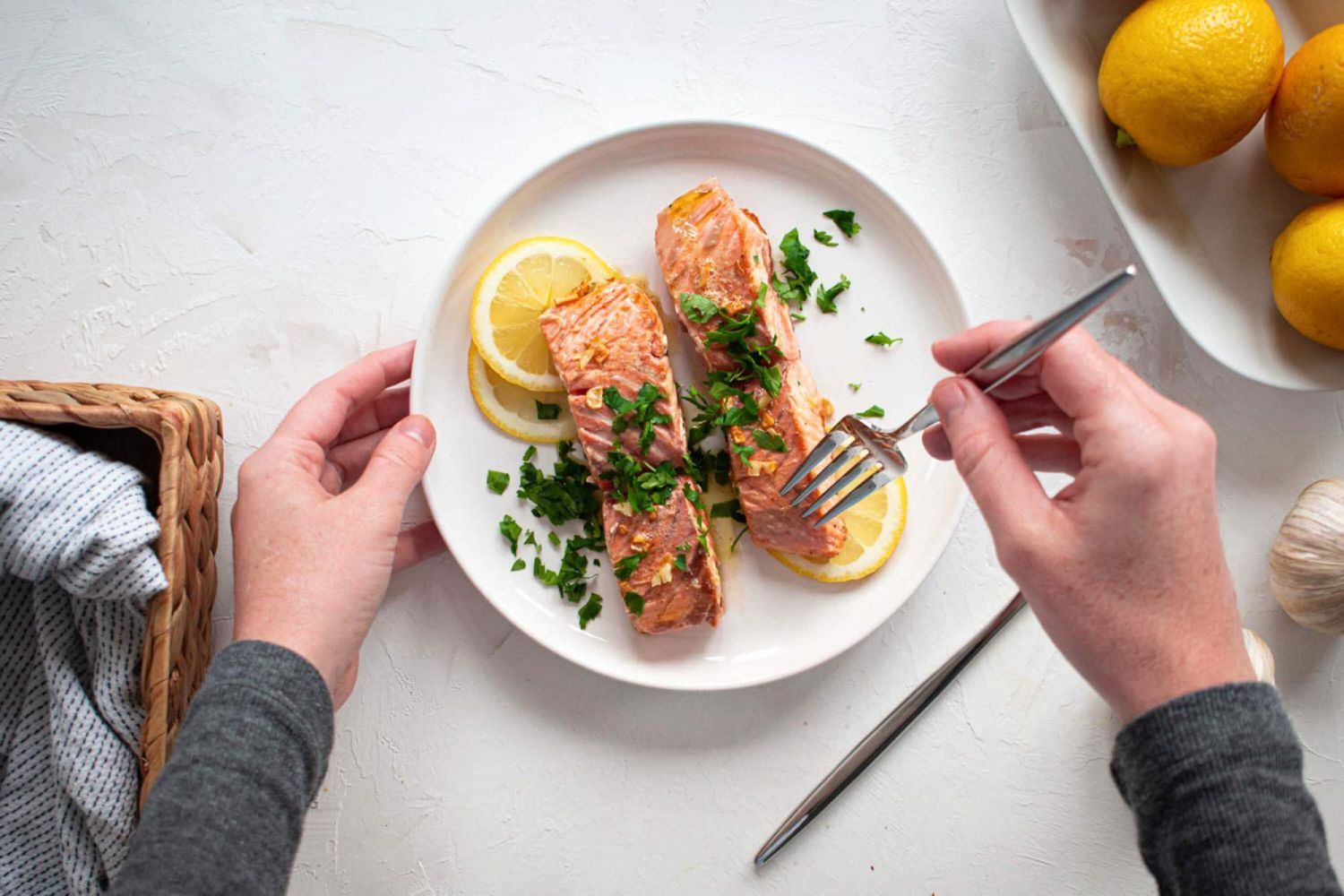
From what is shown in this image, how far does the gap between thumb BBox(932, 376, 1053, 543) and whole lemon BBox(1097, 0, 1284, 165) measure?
97 centimetres

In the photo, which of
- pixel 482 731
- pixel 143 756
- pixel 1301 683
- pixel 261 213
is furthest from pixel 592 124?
pixel 1301 683

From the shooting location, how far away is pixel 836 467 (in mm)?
2090

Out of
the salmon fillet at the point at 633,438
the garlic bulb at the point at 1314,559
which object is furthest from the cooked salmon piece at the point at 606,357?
the garlic bulb at the point at 1314,559

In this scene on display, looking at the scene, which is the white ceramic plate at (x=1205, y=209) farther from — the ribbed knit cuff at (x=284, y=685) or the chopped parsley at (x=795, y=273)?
the ribbed knit cuff at (x=284, y=685)

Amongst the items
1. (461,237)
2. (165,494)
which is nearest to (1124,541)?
(461,237)

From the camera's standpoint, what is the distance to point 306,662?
1762mm

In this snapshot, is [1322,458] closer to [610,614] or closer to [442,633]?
[610,614]

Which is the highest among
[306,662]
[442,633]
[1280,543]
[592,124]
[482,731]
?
[592,124]

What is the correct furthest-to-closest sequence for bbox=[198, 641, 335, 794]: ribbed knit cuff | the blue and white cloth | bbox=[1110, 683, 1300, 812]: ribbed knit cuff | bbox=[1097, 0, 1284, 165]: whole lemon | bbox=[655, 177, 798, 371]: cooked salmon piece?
bbox=[655, 177, 798, 371]: cooked salmon piece
bbox=[1097, 0, 1284, 165]: whole lemon
the blue and white cloth
bbox=[198, 641, 335, 794]: ribbed knit cuff
bbox=[1110, 683, 1300, 812]: ribbed knit cuff

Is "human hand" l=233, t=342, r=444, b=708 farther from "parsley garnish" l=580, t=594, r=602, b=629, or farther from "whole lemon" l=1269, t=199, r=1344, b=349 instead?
"whole lemon" l=1269, t=199, r=1344, b=349

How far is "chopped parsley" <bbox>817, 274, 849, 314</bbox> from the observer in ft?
7.70

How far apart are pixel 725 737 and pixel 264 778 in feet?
3.96

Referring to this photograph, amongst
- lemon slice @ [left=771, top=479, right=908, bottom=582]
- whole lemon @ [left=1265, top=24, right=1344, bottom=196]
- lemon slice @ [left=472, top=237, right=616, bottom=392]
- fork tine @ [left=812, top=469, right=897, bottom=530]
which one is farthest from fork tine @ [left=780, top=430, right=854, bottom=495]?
whole lemon @ [left=1265, top=24, right=1344, bottom=196]

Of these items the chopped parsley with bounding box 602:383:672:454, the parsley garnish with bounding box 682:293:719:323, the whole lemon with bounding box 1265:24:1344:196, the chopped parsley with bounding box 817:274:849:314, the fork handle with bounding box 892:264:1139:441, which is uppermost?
the whole lemon with bounding box 1265:24:1344:196
